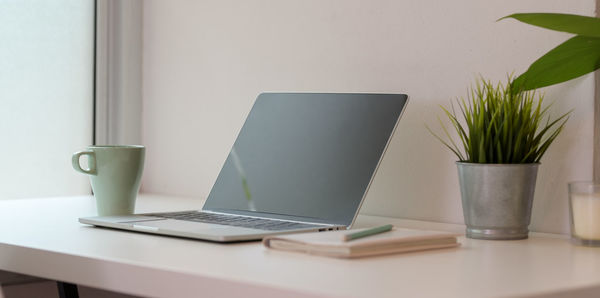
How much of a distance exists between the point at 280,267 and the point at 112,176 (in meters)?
0.48

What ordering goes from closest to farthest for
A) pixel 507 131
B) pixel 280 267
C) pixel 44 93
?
1. pixel 280 267
2. pixel 507 131
3. pixel 44 93

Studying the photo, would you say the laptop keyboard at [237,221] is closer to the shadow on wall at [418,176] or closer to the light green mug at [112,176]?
the light green mug at [112,176]

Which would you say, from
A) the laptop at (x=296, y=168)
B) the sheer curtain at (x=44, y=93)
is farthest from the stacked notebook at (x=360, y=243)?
the sheer curtain at (x=44, y=93)

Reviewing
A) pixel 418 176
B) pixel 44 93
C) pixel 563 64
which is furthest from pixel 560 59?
pixel 44 93

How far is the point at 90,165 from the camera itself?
119 centimetres

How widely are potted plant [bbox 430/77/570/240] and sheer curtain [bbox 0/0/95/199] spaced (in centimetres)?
94

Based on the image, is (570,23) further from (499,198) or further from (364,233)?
(364,233)

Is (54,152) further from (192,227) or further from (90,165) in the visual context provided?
(192,227)

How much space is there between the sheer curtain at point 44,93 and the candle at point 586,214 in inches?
42.9

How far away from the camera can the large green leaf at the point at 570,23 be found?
3.08ft

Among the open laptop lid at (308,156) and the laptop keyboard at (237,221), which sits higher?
the open laptop lid at (308,156)

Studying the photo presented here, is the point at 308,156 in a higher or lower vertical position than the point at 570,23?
lower

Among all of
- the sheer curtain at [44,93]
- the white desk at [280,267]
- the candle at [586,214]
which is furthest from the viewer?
the sheer curtain at [44,93]

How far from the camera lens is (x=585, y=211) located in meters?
0.96
